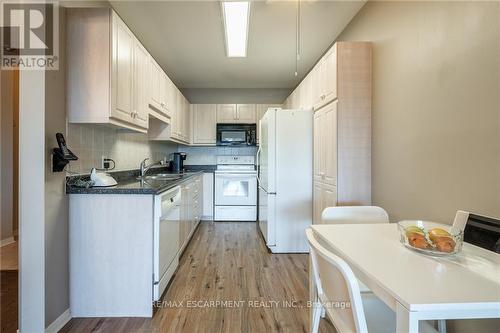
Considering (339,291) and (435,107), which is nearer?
(339,291)

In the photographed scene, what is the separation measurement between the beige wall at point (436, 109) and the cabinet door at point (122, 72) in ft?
6.76

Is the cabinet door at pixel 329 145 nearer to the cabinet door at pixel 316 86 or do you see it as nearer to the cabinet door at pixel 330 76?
the cabinet door at pixel 330 76

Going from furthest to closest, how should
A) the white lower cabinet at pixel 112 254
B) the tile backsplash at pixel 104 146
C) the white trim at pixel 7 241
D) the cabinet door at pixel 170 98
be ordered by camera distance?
1. the cabinet door at pixel 170 98
2. the white trim at pixel 7 241
3. the tile backsplash at pixel 104 146
4. the white lower cabinet at pixel 112 254

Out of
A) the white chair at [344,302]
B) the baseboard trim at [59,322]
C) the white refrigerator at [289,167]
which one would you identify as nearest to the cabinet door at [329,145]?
the white refrigerator at [289,167]

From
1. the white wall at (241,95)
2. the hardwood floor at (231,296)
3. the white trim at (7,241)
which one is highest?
the white wall at (241,95)

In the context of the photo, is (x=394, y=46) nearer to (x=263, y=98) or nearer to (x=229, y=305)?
(x=229, y=305)

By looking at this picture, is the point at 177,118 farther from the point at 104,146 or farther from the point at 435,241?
→ the point at 435,241

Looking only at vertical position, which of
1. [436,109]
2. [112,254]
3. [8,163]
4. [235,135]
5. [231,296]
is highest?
[235,135]

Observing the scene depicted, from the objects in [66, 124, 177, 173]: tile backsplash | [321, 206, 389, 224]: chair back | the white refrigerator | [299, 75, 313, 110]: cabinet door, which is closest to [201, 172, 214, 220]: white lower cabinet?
[66, 124, 177, 173]: tile backsplash

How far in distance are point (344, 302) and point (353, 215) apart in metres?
0.85

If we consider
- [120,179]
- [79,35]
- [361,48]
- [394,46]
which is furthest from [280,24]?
[120,179]

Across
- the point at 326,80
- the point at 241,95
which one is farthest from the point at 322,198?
the point at 241,95

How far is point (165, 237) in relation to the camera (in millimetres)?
2002

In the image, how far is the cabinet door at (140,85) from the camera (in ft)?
7.09
